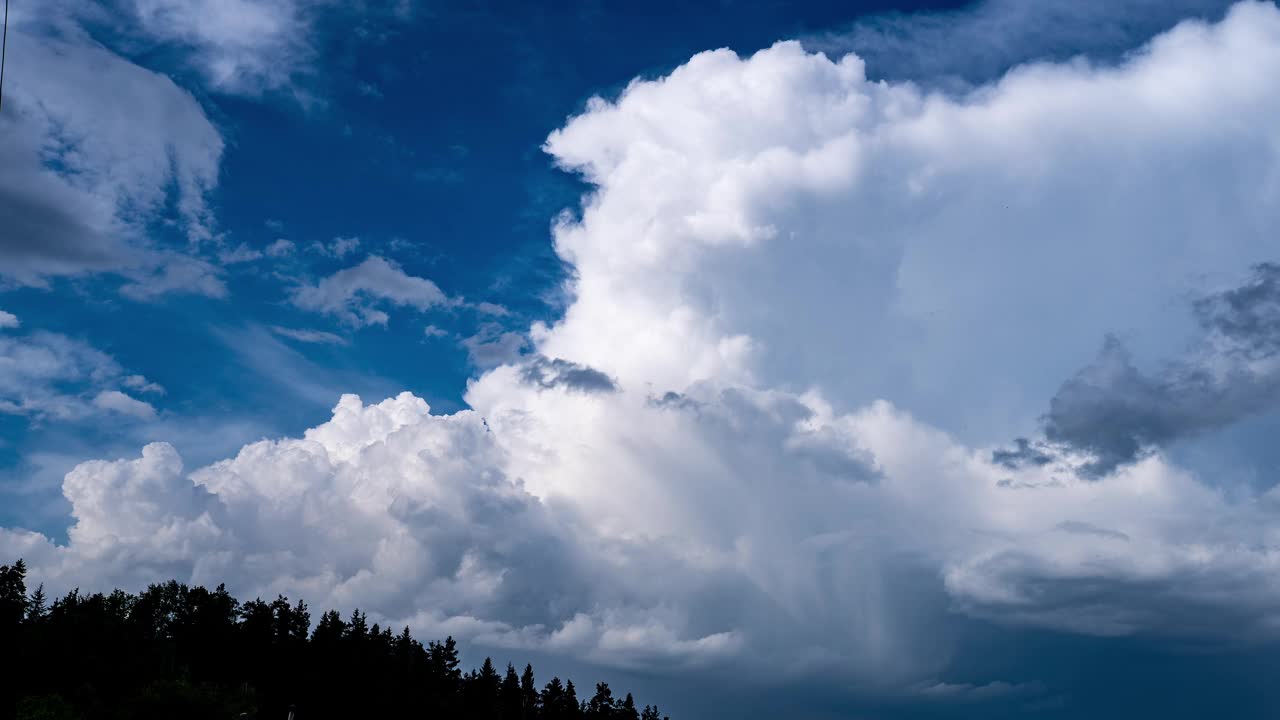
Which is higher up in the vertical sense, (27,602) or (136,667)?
(27,602)

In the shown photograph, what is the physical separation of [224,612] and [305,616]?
53.6 feet

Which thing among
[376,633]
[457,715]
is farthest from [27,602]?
[457,715]

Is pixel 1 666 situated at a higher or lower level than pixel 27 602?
lower

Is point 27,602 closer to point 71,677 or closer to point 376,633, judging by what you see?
point 71,677

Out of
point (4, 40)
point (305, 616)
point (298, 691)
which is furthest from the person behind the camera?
point (305, 616)

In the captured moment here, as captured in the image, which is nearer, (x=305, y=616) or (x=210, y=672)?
(x=210, y=672)

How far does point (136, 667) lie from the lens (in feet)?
503

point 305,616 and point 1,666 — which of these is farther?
point 305,616

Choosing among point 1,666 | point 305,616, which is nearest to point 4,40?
point 1,666

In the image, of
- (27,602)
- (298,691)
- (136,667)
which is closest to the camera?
(136,667)

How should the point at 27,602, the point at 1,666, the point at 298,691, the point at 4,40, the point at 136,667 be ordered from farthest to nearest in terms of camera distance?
the point at 27,602, the point at 298,691, the point at 136,667, the point at 1,666, the point at 4,40

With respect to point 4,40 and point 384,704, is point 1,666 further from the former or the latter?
point 4,40

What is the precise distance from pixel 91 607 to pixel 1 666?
47.0 m

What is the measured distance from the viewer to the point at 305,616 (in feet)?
633
